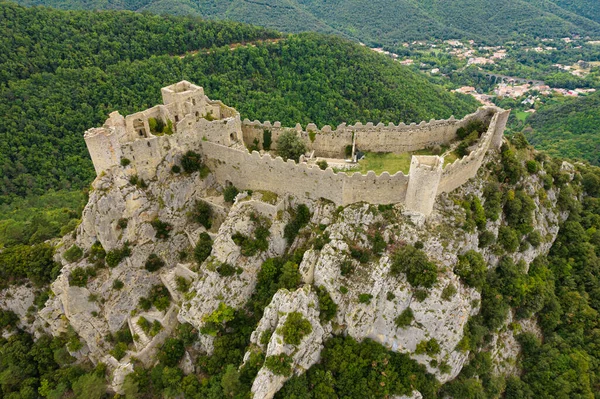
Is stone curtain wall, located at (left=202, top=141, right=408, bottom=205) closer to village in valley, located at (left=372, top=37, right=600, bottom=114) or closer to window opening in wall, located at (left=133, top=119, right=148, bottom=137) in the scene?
window opening in wall, located at (left=133, top=119, right=148, bottom=137)

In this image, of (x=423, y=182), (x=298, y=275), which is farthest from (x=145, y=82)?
(x=423, y=182)

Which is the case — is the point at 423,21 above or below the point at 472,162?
below

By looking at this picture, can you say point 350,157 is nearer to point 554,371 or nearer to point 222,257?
point 222,257

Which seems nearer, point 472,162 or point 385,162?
point 472,162

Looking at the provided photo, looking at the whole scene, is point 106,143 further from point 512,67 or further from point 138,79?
point 512,67

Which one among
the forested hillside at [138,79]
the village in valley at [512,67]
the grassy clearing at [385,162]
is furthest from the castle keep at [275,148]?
the village in valley at [512,67]
